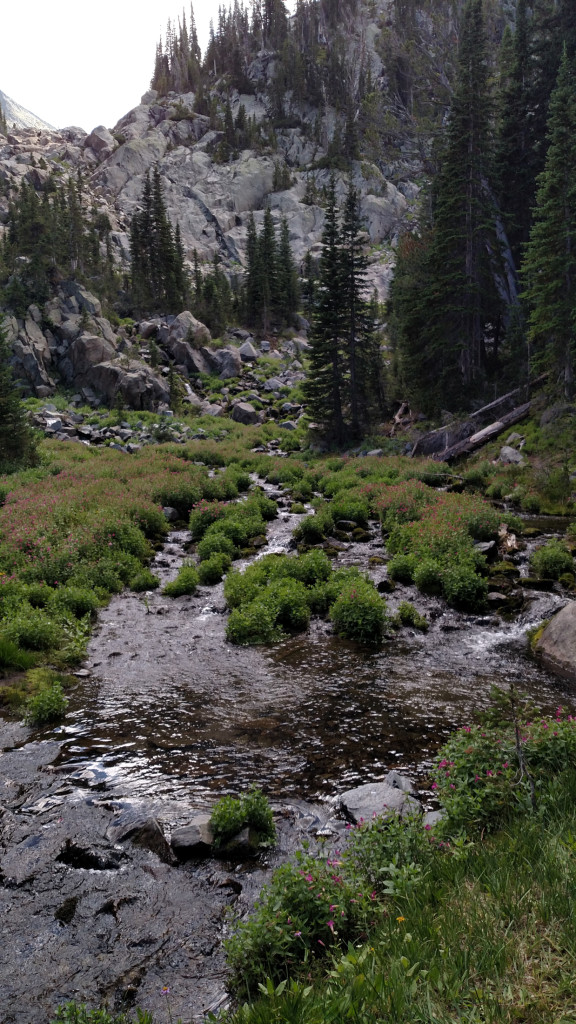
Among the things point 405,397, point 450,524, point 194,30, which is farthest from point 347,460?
point 194,30

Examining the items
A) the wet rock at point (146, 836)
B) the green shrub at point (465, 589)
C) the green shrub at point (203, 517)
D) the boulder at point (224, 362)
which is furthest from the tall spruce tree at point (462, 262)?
the wet rock at point (146, 836)

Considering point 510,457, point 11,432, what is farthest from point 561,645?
point 11,432

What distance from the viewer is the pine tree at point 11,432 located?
2853cm

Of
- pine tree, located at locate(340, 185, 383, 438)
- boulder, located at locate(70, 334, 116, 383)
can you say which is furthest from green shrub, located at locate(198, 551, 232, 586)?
boulder, located at locate(70, 334, 116, 383)

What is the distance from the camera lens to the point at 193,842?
20.0 ft

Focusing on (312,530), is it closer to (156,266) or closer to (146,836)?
(146,836)

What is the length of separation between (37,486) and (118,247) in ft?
286

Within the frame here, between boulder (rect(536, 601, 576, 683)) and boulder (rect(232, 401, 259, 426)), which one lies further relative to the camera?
boulder (rect(232, 401, 259, 426))

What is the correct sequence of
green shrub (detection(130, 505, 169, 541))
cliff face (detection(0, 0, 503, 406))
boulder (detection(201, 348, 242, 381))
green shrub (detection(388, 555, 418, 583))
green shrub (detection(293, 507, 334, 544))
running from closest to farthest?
green shrub (detection(388, 555, 418, 583)), green shrub (detection(293, 507, 334, 544)), green shrub (detection(130, 505, 169, 541)), boulder (detection(201, 348, 242, 381)), cliff face (detection(0, 0, 503, 406))

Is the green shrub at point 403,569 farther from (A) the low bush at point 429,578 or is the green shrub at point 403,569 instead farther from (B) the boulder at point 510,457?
(B) the boulder at point 510,457

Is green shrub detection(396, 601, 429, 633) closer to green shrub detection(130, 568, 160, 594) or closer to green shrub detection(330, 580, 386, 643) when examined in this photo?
green shrub detection(330, 580, 386, 643)

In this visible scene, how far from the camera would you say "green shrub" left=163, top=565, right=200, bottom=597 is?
15.8m

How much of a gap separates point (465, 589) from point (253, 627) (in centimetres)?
600

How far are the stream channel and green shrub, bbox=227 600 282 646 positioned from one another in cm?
36
